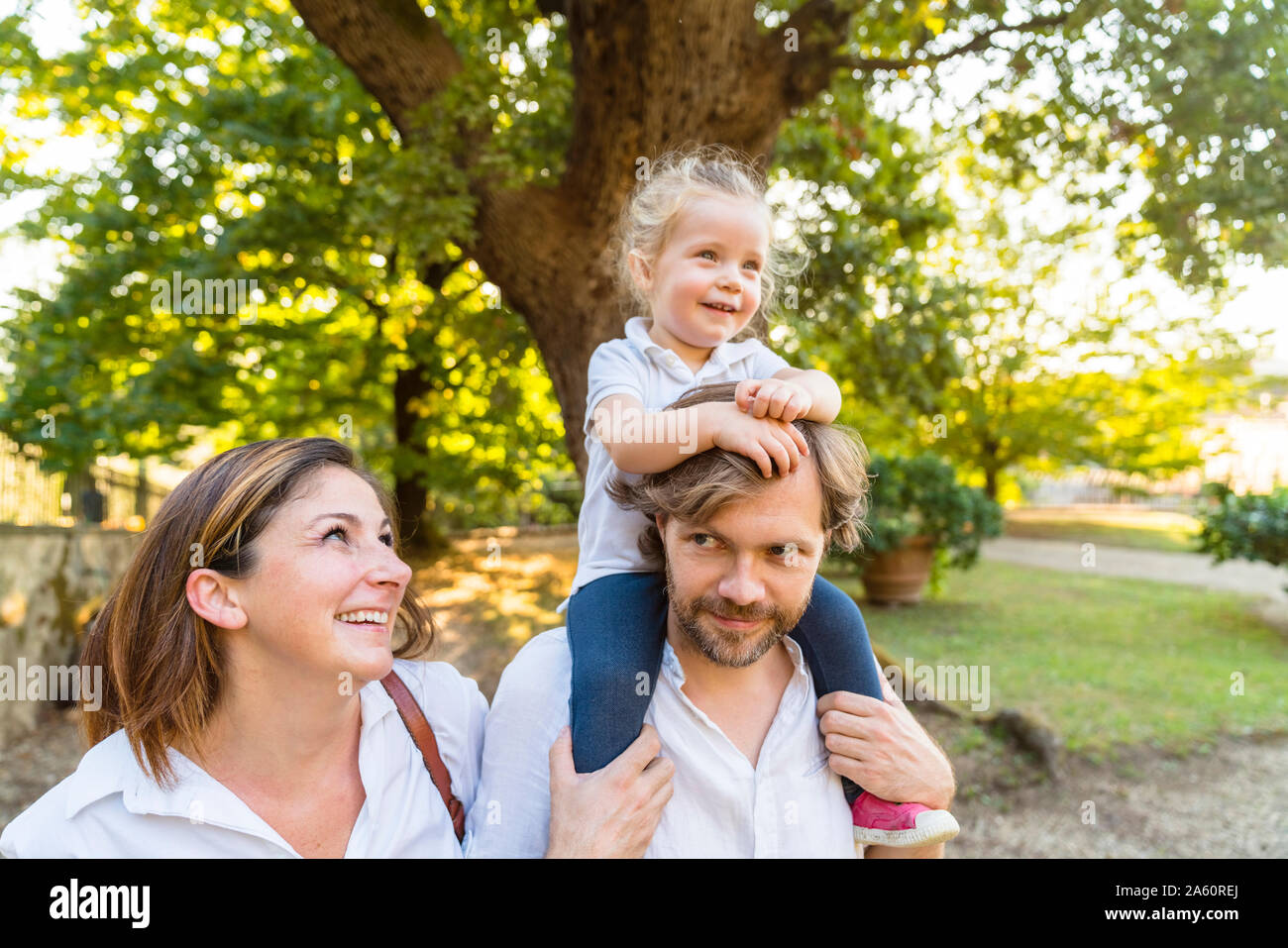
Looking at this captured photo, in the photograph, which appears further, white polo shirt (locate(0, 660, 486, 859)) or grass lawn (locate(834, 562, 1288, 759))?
grass lawn (locate(834, 562, 1288, 759))

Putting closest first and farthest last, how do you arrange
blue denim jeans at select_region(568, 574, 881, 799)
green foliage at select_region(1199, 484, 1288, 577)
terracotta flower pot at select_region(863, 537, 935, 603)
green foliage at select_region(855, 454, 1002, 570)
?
1. blue denim jeans at select_region(568, 574, 881, 799)
2. green foliage at select_region(1199, 484, 1288, 577)
3. green foliage at select_region(855, 454, 1002, 570)
4. terracotta flower pot at select_region(863, 537, 935, 603)

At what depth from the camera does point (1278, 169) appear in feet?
14.8

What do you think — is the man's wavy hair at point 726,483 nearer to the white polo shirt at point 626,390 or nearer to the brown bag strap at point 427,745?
the white polo shirt at point 626,390

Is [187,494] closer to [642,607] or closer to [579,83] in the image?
[642,607]

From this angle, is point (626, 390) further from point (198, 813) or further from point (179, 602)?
point (198, 813)

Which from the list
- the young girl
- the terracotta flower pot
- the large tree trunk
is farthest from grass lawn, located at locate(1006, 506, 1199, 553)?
the young girl

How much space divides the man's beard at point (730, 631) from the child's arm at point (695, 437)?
322 mm

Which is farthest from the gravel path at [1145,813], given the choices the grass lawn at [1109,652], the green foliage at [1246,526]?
the green foliage at [1246,526]

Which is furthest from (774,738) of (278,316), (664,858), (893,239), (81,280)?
(278,316)

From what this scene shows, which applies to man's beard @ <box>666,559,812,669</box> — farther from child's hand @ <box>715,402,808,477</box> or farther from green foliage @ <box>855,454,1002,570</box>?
green foliage @ <box>855,454,1002,570</box>

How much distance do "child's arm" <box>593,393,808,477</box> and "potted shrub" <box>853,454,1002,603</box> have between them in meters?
8.26

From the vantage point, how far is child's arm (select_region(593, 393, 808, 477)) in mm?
1863

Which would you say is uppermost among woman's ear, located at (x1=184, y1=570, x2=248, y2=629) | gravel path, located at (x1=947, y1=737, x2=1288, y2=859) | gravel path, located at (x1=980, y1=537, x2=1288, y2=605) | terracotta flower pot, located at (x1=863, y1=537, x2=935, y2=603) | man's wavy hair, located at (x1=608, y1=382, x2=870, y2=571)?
man's wavy hair, located at (x1=608, y1=382, x2=870, y2=571)

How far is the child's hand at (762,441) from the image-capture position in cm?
185
